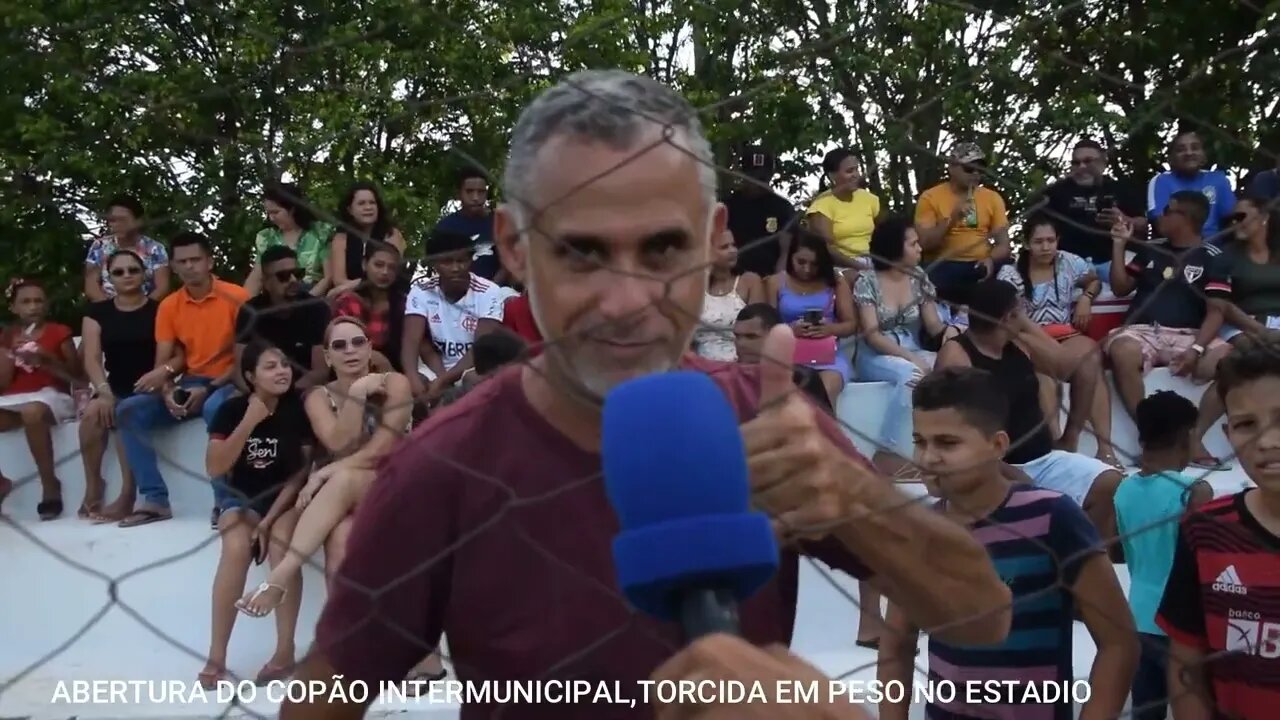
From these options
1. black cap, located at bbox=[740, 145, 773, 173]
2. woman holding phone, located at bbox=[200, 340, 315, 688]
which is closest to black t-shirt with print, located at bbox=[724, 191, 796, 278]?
black cap, located at bbox=[740, 145, 773, 173]

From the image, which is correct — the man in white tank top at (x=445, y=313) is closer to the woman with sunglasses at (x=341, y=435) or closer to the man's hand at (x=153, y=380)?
the woman with sunglasses at (x=341, y=435)

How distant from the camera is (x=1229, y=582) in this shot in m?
1.18

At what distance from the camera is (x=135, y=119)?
1145 millimetres

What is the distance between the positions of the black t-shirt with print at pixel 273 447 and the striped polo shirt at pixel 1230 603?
1.11 metres

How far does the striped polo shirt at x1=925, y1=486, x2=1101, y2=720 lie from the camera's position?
1.35m

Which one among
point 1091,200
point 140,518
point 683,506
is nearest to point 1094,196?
point 1091,200

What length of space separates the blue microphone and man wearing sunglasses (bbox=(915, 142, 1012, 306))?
1189mm

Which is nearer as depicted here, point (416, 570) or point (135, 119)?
point (416, 570)

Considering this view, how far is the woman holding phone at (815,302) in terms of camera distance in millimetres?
2256

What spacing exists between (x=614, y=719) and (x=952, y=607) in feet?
0.68

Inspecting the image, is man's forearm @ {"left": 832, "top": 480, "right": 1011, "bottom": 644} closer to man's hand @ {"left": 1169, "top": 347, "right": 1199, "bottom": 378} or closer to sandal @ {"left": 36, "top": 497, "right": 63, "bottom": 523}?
man's hand @ {"left": 1169, "top": 347, "right": 1199, "bottom": 378}

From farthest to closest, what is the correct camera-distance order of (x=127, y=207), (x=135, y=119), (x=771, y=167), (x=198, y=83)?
(x=771, y=167)
(x=127, y=207)
(x=198, y=83)
(x=135, y=119)

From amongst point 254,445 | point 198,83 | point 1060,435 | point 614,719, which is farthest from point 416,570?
point 1060,435

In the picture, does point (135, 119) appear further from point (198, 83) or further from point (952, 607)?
point (952, 607)
